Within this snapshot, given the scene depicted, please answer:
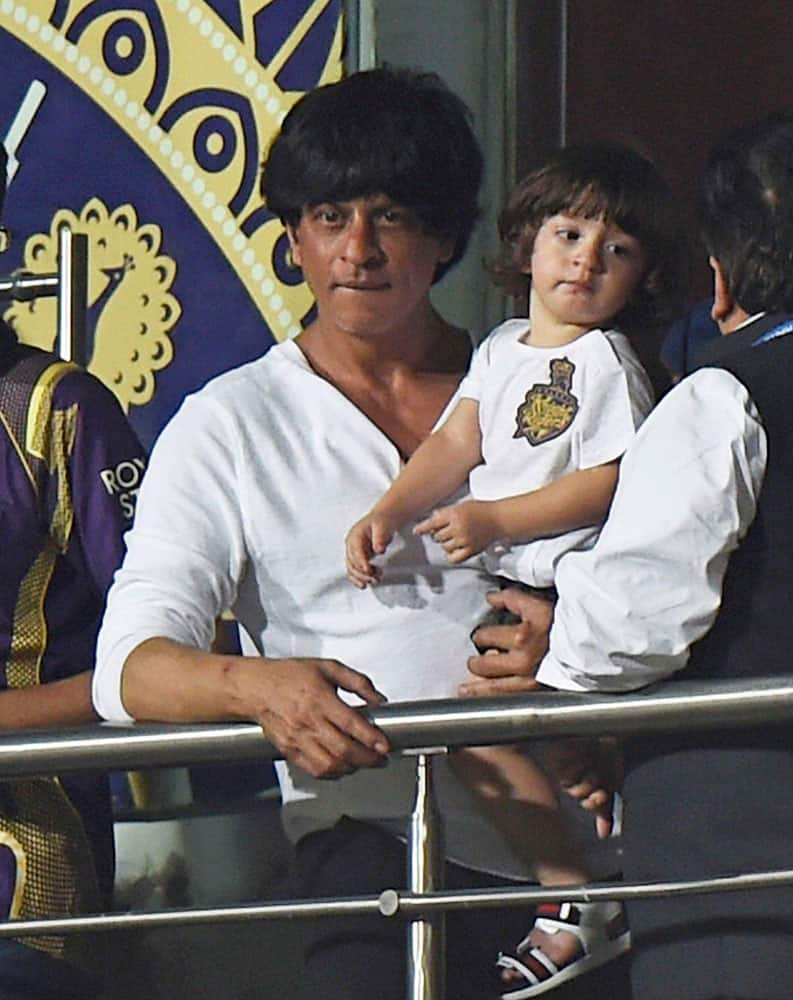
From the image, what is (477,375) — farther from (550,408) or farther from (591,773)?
(591,773)

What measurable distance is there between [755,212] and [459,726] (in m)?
0.53

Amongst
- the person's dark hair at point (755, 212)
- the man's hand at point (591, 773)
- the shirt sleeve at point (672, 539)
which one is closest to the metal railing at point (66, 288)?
the man's hand at point (591, 773)

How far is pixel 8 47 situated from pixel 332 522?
146cm

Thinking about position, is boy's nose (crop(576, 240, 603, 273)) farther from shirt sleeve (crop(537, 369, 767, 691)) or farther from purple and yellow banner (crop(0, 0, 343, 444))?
purple and yellow banner (crop(0, 0, 343, 444))

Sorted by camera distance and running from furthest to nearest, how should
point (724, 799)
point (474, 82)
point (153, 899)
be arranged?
point (474, 82) < point (153, 899) < point (724, 799)

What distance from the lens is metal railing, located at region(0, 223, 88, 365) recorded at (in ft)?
10.3

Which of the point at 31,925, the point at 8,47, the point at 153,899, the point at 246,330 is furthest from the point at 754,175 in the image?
the point at 8,47

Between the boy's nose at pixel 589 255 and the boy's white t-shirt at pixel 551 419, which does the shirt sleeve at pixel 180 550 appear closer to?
the boy's white t-shirt at pixel 551 419

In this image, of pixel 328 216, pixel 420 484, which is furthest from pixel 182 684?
pixel 328 216

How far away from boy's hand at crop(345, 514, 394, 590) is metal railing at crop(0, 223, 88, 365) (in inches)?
31.4

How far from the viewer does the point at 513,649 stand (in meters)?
2.42

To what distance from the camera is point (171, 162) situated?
3.62 m

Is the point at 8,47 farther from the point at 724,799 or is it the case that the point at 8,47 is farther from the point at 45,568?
the point at 724,799

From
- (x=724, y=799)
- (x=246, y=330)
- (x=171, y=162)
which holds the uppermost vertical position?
(x=171, y=162)
